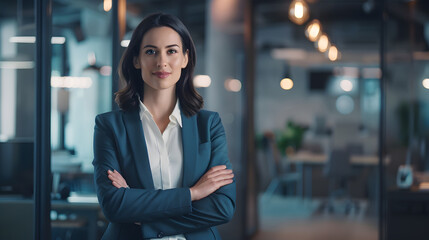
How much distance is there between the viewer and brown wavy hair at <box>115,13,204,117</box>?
5.96ft

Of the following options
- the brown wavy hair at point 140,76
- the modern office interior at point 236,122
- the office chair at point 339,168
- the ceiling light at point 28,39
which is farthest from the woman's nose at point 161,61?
the office chair at point 339,168

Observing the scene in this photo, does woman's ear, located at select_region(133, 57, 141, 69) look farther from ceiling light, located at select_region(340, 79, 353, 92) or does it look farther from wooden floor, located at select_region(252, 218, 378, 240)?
ceiling light, located at select_region(340, 79, 353, 92)

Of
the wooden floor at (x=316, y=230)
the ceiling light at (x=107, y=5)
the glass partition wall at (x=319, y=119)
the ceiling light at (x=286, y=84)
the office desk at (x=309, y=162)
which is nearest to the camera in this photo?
the ceiling light at (x=107, y=5)

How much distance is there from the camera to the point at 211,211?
72.5 inches

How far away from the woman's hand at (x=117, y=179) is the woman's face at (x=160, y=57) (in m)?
0.34

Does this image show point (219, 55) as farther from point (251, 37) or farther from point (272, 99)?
point (272, 99)

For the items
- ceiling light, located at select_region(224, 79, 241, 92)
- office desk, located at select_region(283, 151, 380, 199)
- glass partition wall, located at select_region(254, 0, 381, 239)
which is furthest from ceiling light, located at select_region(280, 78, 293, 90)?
ceiling light, located at select_region(224, 79, 241, 92)

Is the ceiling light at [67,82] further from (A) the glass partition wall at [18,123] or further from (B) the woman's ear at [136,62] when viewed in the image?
(B) the woman's ear at [136,62]

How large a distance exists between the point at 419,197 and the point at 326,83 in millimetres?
9408

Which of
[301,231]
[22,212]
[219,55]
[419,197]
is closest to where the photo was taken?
[22,212]

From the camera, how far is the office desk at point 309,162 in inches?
336

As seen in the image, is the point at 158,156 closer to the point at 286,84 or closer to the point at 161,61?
the point at 161,61

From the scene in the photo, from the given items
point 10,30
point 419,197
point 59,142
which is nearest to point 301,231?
point 419,197

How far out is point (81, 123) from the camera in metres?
3.90
